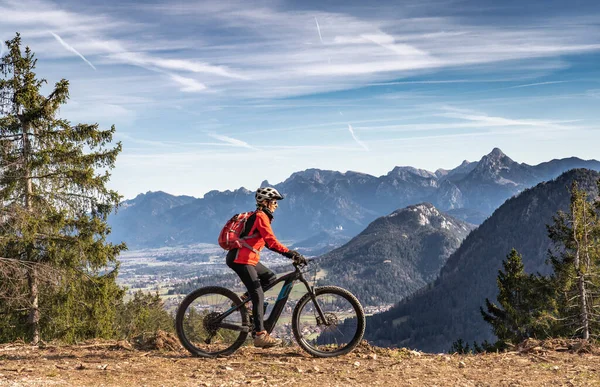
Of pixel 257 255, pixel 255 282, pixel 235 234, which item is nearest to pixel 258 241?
pixel 257 255

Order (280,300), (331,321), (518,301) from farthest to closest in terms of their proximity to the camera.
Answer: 1. (518,301)
2. (331,321)
3. (280,300)

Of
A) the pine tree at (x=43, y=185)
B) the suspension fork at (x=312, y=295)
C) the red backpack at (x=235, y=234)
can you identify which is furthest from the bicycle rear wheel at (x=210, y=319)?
the pine tree at (x=43, y=185)

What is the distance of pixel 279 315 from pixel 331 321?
1.05 m

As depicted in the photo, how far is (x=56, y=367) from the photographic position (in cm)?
909

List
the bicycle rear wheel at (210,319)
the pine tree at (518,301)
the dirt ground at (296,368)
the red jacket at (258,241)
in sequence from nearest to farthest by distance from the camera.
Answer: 1. the dirt ground at (296,368)
2. the red jacket at (258,241)
3. the bicycle rear wheel at (210,319)
4. the pine tree at (518,301)

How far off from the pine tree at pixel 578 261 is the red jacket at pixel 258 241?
18.6 metres

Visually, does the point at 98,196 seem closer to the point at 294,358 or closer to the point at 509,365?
the point at 294,358

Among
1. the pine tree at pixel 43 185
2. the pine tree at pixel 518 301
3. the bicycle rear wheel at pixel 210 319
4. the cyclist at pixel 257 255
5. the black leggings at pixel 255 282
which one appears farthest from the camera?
the pine tree at pixel 518 301

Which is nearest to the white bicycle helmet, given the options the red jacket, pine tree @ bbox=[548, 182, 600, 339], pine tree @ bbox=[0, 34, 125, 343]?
the red jacket

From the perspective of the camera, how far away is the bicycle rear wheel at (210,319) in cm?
979

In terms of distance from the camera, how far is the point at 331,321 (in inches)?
393

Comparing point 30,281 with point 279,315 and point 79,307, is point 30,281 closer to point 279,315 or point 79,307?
point 79,307

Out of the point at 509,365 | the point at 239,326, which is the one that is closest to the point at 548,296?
the point at 509,365

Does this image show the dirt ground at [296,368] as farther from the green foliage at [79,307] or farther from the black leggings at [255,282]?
the green foliage at [79,307]
